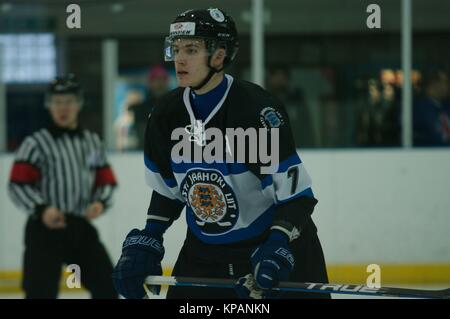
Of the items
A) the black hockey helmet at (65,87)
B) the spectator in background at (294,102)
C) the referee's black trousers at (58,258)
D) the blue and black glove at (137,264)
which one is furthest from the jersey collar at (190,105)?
the spectator in background at (294,102)

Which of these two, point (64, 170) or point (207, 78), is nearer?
point (207, 78)

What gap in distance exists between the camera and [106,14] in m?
5.64

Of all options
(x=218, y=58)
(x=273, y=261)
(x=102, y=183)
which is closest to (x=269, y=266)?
(x=273, y=261)

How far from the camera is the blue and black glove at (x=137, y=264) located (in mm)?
2926

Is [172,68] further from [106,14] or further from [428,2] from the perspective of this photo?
[428,2]

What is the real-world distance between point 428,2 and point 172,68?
130 centimetres

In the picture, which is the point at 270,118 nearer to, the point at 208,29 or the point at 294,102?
the point at 208,29

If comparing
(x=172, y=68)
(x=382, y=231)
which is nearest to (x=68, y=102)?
(x=172, y=68)

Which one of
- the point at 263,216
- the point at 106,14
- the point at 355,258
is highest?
the point at 106,14

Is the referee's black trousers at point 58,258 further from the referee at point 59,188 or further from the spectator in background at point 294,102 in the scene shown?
the spectator in background at point 294,102

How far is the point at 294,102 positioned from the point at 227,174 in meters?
2.91

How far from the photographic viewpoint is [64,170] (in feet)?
15.9

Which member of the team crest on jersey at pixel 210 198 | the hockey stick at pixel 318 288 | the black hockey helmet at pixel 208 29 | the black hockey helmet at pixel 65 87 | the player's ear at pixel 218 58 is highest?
the black hockey helmet at pixel 208 29

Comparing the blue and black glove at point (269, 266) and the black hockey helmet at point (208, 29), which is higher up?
the black hockey helmet at point (208, 29)
